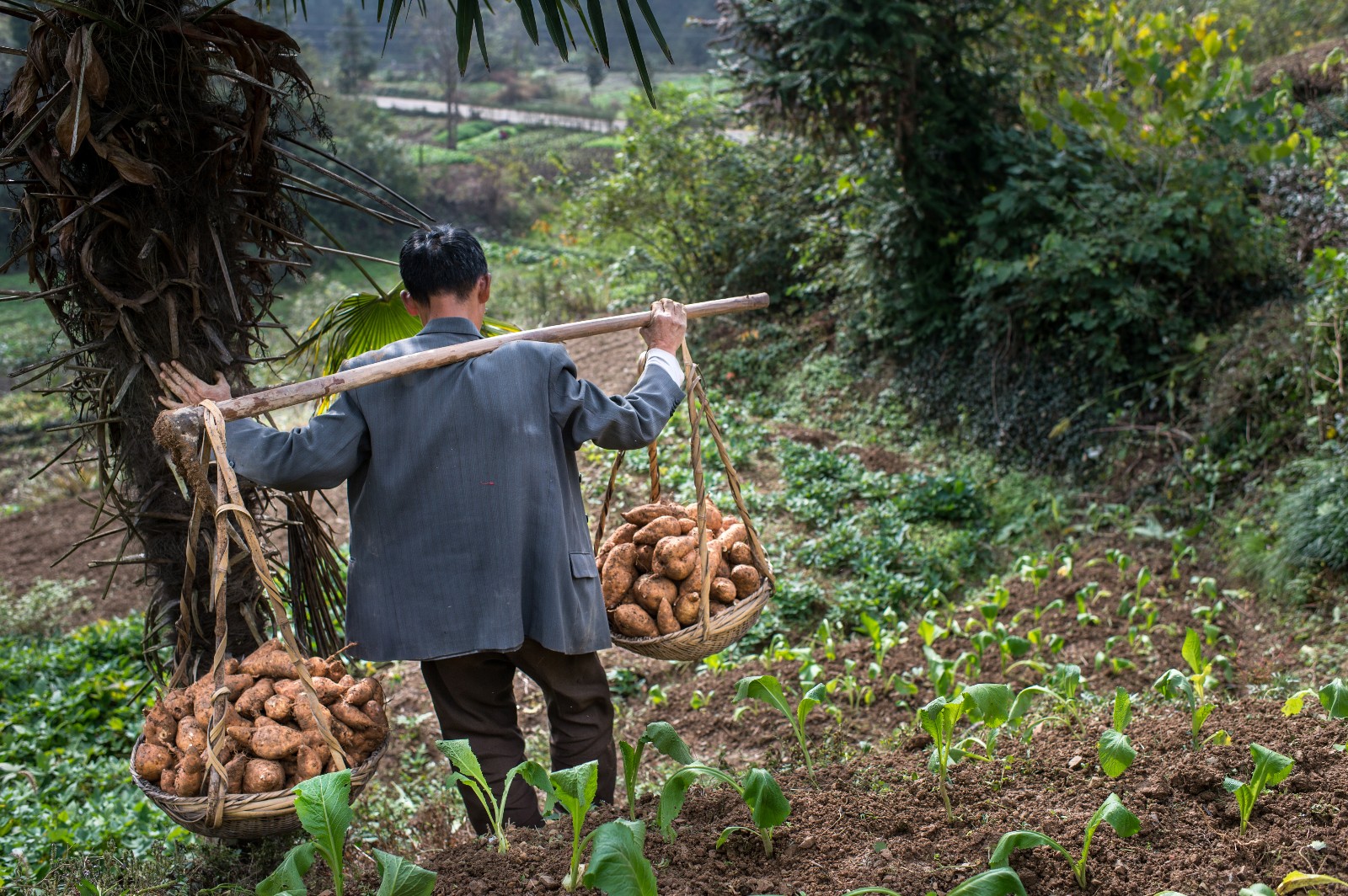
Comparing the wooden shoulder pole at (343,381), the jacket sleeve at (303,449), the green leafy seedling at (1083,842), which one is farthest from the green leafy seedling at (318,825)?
the green leafy seedling at (1083,842)

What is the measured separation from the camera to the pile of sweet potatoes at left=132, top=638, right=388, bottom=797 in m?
2.53

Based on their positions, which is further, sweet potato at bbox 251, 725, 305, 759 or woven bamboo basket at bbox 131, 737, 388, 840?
sweet potato at bbox 251, 725, 305, 759

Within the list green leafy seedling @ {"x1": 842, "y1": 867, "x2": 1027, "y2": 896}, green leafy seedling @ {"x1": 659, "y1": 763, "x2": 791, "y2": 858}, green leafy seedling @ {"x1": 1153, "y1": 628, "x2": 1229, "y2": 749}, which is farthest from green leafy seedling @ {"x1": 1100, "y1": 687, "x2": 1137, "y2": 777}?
green leafy seedling @ {"x1": 659, "y1": 763, "x2": 791, "y2": 858}

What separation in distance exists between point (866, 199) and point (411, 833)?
6.77 metres

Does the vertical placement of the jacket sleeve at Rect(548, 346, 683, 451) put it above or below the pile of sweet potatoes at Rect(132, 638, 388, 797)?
above

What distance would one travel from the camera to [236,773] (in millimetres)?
2523

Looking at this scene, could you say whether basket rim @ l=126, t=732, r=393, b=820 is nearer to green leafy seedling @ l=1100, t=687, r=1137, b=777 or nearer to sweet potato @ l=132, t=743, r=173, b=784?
sweet potato @ l=132, t=743, r=173, b=784

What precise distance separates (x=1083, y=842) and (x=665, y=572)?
4.81 ft

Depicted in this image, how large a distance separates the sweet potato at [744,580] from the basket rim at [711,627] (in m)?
0.02

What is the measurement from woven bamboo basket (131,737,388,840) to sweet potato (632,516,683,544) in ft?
4.13

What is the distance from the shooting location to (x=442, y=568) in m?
2.88

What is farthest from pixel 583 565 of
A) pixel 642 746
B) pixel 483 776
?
pixel 483 776

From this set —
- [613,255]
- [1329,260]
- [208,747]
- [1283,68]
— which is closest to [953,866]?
[208,747]

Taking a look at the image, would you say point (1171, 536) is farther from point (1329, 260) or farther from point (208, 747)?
point (208, 747)
